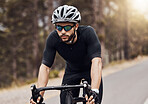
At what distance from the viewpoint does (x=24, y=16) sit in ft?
99.7

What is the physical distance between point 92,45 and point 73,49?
26 centimetres

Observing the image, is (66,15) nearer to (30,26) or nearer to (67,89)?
(67,89)

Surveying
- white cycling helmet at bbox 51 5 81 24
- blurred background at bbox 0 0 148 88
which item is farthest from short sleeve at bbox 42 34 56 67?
blurred background at bbox 0 0 148 88

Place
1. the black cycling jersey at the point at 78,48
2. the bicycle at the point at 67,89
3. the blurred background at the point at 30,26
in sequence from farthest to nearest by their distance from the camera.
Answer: the blurred background at the point at 30,26, the black cycling jersey at the point at 78,48, the bicycle at the point at 67,89

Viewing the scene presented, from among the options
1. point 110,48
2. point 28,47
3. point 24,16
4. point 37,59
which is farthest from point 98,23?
point 110,48

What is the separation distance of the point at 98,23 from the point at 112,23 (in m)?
24.0

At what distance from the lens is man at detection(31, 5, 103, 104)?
3.02 metres

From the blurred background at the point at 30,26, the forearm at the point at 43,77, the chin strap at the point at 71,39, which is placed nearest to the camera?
the chin strap at the point at 71,39

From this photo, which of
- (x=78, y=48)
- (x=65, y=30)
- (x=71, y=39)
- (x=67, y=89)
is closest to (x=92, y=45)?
(x=78, y=48)

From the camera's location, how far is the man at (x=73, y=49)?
302 centimetres

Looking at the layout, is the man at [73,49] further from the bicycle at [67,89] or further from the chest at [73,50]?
the bicycle at [67,89]

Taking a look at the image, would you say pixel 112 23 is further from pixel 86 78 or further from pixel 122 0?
pixel 86 78

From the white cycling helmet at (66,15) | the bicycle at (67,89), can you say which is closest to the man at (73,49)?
the white cycling helmet at (66,15)

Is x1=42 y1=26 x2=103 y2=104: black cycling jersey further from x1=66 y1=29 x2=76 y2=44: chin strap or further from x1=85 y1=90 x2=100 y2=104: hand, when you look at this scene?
x1=85 y1=90 x2=100 y2=104: hand
